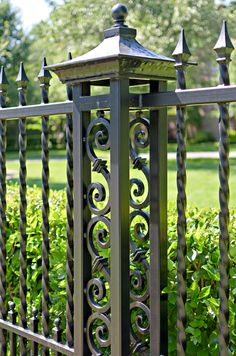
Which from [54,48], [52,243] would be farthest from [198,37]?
[52,243]

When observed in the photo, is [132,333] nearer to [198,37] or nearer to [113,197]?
[113,197]

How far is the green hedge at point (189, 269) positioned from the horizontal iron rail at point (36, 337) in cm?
19

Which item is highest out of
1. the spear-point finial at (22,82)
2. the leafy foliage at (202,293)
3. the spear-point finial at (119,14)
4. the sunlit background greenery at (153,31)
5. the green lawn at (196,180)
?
the sunlit background greenery at (153,31)

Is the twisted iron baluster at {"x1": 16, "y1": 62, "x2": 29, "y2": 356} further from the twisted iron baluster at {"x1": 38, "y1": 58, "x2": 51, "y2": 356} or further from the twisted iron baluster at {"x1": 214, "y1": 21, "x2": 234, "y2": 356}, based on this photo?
the twisted iron baluster at {"x1": 214, "y1": 21, "x2": 234, "y2": 356}

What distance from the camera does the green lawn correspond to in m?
13.1

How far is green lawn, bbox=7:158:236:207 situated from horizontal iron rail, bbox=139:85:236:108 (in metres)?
8.02

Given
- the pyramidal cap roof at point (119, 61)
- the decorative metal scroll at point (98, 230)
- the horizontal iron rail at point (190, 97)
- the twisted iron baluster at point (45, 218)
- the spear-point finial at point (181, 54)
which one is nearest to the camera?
the horizontal iron rail at point (190, 97)

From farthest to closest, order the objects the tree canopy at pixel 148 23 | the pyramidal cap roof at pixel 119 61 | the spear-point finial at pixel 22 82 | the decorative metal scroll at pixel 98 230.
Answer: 1. the tree canopy at pixel 148 23
2. the spear-point finial at pixel 22 82
3. the decorative metal scroll at pixel 98 230
4. the pyramidal cap roof at pixel 119 61

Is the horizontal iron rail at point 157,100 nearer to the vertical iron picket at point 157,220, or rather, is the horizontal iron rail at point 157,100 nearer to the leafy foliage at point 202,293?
the vertical iron picket at point 157,220

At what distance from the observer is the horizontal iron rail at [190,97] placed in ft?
6.12

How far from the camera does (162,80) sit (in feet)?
7.27

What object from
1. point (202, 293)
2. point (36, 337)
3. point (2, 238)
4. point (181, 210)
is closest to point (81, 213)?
point (181, 210)

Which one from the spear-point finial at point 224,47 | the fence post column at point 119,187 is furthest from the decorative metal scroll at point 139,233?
the spear-point finial at point 224,47

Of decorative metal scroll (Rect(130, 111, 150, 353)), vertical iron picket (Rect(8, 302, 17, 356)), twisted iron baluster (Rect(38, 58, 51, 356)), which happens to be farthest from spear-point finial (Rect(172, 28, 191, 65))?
vertical iron picket (Rect(8, 302, 17, 356))
